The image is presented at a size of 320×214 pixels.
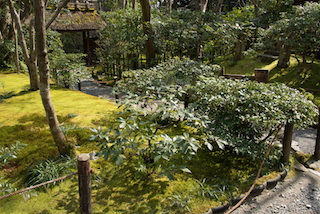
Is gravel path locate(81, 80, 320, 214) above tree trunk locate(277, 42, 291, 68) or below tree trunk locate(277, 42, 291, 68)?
below

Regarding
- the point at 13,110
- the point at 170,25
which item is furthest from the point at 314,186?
the point at 170,25

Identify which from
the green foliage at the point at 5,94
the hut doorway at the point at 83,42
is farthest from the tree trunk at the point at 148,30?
the hut doorway at the point at 83,42

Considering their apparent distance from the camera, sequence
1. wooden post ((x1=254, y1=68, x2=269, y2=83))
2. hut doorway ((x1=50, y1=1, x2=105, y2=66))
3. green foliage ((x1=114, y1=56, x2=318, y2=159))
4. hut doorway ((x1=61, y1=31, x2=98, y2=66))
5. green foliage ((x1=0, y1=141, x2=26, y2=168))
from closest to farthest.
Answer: green foliage ((x1=0, y1=141, x2=26, y2=168)), green foliage ((x1=114, y1=56, x2=318, y2=159)), wooden post ((x1=254, y1=68, x2=269, y2=83)), hut doorway ((x1=50, y1=1, x2=105, y2=66)), hut doorway ((x1=61, y1=31, x2=98, y2=66))

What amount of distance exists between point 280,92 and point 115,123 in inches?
144

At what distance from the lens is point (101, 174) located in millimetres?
3576

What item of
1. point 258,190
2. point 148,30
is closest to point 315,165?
point 258,190

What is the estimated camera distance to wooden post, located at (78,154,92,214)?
232 centimetres

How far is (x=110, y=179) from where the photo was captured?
138 inches

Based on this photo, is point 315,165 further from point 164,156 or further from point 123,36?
point 123,36

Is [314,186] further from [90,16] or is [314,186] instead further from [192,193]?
[90,16]

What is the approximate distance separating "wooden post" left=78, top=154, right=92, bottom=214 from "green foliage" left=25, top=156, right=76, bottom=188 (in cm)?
107

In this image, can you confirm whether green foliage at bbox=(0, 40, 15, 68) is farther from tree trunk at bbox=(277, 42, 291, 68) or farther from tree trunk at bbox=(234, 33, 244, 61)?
tree trunk at bbox=(277, 42, 291, 68)

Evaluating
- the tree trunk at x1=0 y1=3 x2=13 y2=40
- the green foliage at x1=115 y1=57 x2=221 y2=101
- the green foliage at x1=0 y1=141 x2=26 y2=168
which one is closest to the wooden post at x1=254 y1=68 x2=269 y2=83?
the green foliage at x1=115 y1=57 x2=221 y2=101

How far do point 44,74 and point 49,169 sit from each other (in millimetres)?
1517
